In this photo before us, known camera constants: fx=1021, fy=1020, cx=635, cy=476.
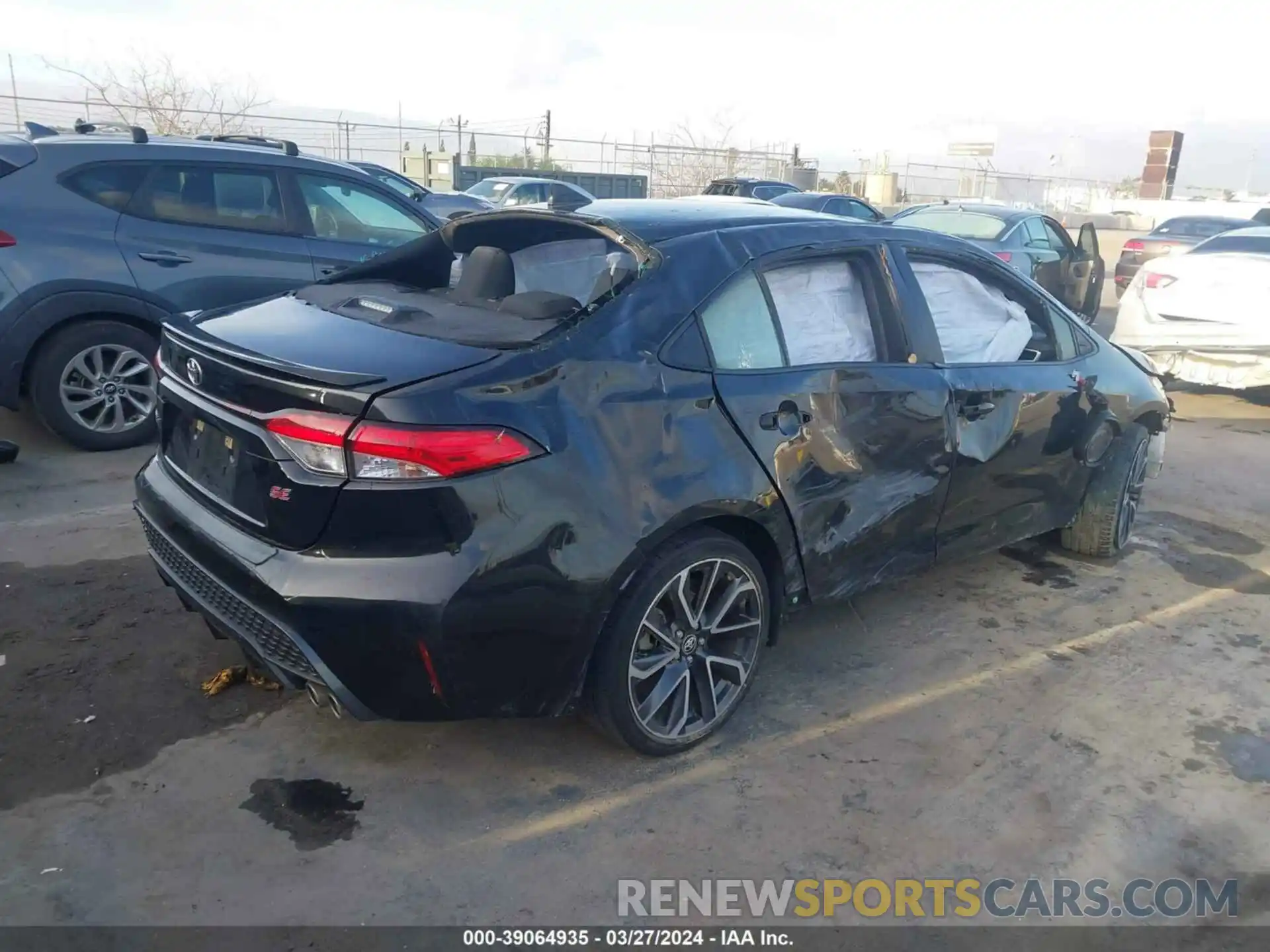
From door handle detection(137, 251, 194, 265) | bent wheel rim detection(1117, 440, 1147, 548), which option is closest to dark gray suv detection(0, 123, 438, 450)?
door handle detection(137, 251, 194, 265)

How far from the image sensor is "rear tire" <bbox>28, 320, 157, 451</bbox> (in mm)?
5738

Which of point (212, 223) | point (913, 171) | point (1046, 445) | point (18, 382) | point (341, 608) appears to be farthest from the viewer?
point (913, 171)

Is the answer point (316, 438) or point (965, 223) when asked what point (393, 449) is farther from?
point (965, 223)

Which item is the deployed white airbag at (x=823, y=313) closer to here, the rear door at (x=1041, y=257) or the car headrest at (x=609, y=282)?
the car headrest at (x=609, y=282)

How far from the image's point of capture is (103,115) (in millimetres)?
22859

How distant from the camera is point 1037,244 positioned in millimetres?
11836

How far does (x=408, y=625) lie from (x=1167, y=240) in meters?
15.7

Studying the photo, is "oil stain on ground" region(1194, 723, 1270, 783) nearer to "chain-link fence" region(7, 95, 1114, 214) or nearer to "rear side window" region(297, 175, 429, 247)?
"rear side window" region(297, 175, 429, 247)

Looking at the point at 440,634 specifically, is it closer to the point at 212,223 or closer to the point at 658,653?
the point at 658,653

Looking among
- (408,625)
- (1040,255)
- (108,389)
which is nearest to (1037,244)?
(1040,255)

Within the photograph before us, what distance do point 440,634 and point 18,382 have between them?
4.34 meters

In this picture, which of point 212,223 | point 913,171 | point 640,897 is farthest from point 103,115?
point 913,171

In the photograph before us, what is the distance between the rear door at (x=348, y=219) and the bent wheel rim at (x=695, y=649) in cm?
418

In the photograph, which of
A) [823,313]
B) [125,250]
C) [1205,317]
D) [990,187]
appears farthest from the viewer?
[990,187]
